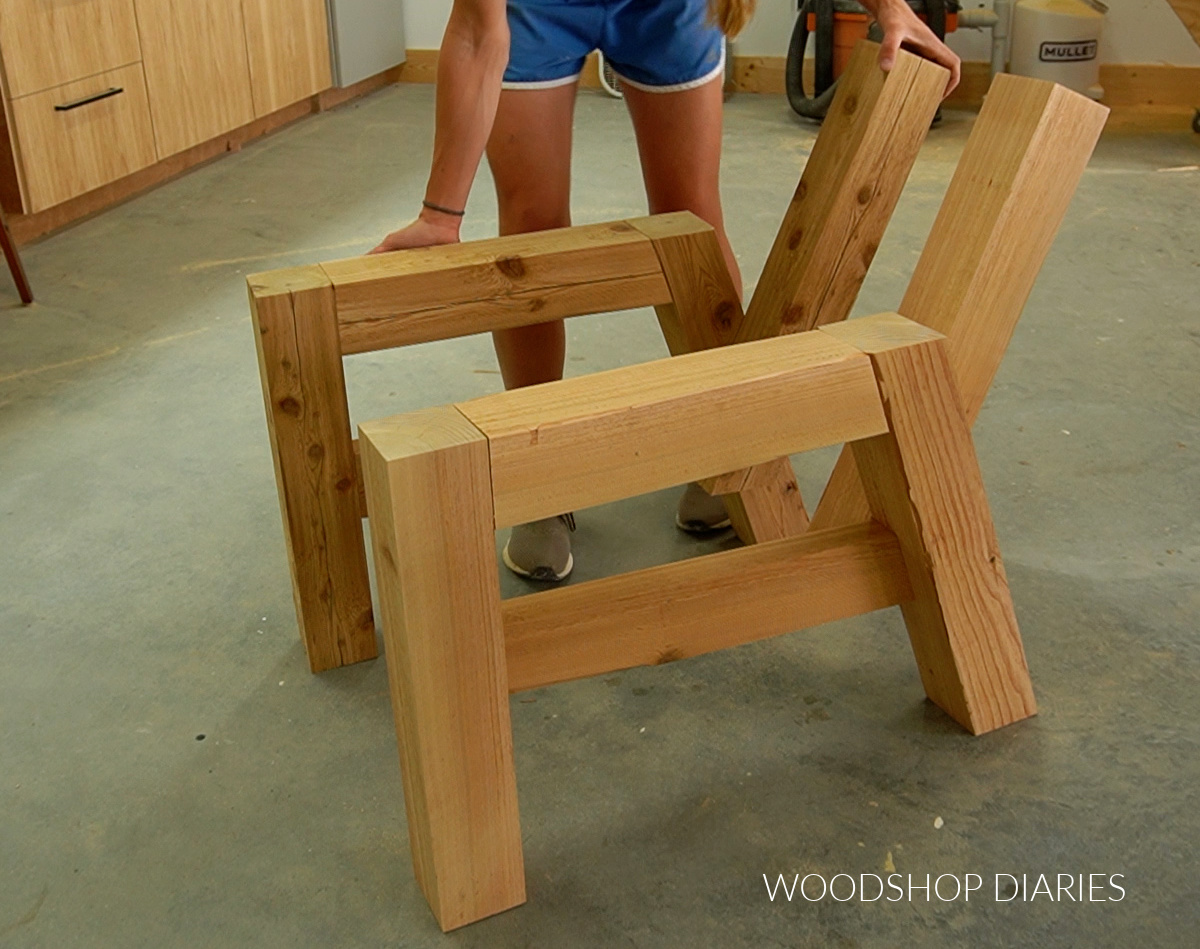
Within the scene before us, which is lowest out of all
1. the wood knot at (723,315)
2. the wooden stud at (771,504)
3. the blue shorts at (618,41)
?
the wooden stud at (771,504)

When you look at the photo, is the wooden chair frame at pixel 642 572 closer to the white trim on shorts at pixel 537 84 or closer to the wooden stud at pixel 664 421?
the wooden stud at pixel 664 421

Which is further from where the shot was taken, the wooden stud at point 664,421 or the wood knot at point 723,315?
the wood knot at point 723,315

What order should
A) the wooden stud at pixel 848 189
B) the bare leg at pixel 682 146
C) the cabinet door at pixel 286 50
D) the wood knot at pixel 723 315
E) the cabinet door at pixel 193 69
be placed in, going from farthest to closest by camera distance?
the cabinet door at pixel 286 50 < the cabinet door at pixel 193 69 < the bare leg at pixel 682 146 < the wood knot at pixel 723 315 < the wooden stud at pixel 848 189

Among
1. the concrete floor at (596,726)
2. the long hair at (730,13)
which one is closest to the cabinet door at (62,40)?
the concrete floor at (596,726)

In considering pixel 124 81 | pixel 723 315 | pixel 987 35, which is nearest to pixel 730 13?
pixel 723 315

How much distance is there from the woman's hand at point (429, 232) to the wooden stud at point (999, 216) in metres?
0.50

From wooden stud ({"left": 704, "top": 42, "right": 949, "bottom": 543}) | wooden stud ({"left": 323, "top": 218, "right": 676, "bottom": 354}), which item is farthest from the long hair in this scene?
wooden stud ({"left": 323, "top": 218, "right": 676, "bottom": 354})

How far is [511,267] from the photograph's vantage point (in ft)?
4.32

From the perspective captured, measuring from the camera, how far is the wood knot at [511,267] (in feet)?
4.30

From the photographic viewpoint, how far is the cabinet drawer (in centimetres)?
264

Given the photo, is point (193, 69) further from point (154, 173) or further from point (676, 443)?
point (676, 443)

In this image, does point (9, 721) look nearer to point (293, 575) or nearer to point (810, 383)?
point (293, 575)

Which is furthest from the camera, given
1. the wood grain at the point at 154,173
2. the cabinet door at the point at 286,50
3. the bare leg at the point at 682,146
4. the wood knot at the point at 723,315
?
the cabinet door at the point at 286,50

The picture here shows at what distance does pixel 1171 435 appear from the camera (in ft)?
6.13
